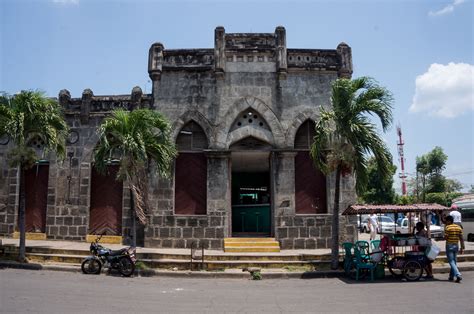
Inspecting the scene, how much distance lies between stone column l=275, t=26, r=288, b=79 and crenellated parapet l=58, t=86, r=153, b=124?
5480mm

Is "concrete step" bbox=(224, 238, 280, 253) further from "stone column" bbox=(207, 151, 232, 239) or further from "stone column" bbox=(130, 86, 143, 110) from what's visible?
"stone column" bbox=(130, 86, 143, 110)

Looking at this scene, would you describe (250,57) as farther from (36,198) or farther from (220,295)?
(36,198)

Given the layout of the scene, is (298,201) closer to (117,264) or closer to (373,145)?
(373,145)

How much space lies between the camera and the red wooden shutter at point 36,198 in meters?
16.9

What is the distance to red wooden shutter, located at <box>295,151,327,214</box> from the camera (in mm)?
15625

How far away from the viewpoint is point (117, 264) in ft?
38.4

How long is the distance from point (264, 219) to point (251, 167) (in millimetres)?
3153

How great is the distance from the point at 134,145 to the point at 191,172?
4020 mm

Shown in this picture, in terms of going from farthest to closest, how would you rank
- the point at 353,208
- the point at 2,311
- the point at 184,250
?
the point at 184,250, the point at 353,208, the point at 2,311

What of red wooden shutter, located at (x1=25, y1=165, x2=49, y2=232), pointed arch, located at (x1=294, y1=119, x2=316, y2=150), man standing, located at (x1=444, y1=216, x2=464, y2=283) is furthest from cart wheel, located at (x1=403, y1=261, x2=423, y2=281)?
red wooden shutter, located at (x1=25, y1=165, x2=49, y2=232)

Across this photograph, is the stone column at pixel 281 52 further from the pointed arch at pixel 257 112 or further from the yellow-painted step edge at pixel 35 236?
the yellow-painted step edge at pixel 35 236

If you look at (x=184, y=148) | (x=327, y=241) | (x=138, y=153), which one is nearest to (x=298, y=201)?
(x=327, y=241)

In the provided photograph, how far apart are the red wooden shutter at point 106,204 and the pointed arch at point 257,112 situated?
16.0ft

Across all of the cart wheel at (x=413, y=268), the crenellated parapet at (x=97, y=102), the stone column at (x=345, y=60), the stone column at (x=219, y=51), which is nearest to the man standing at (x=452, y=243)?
the cart wheel at (x=413, y=268)
